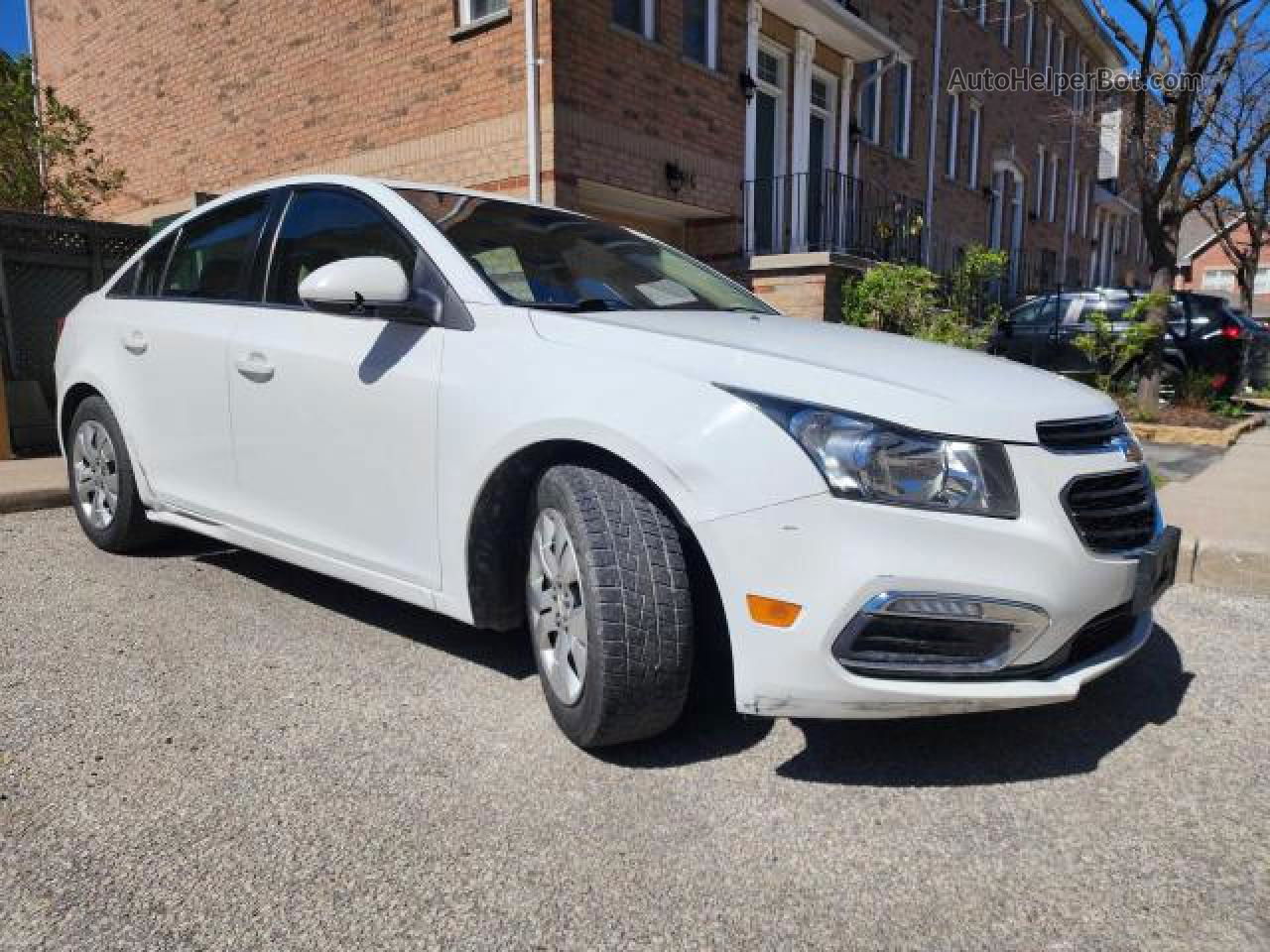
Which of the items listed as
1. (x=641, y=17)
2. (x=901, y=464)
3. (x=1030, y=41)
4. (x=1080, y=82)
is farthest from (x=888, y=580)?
(x=1080, y=82)

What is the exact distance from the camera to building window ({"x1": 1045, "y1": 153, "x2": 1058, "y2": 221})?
22922 mm

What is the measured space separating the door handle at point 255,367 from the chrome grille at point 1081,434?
7.98ft

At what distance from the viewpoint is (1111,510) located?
230cm

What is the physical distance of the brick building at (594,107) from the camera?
328 inches

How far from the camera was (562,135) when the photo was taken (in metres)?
7.98

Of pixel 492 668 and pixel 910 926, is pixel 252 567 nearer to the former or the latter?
pixel 492 668

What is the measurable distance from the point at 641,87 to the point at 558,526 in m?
7.45

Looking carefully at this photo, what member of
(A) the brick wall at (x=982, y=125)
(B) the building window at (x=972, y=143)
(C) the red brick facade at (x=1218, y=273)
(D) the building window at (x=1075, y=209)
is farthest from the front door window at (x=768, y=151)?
(C) the red brick facade at (x=1218, y=273)

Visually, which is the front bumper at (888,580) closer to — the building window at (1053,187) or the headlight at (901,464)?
the headlight at (901,464)

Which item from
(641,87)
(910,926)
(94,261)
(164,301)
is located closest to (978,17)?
(641,87)

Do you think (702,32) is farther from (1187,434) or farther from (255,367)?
(255,367)

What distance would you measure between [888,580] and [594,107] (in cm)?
732

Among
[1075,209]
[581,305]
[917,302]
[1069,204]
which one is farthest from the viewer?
[1075,209]

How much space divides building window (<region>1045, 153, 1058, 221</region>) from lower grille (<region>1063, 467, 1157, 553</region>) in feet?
76.8
